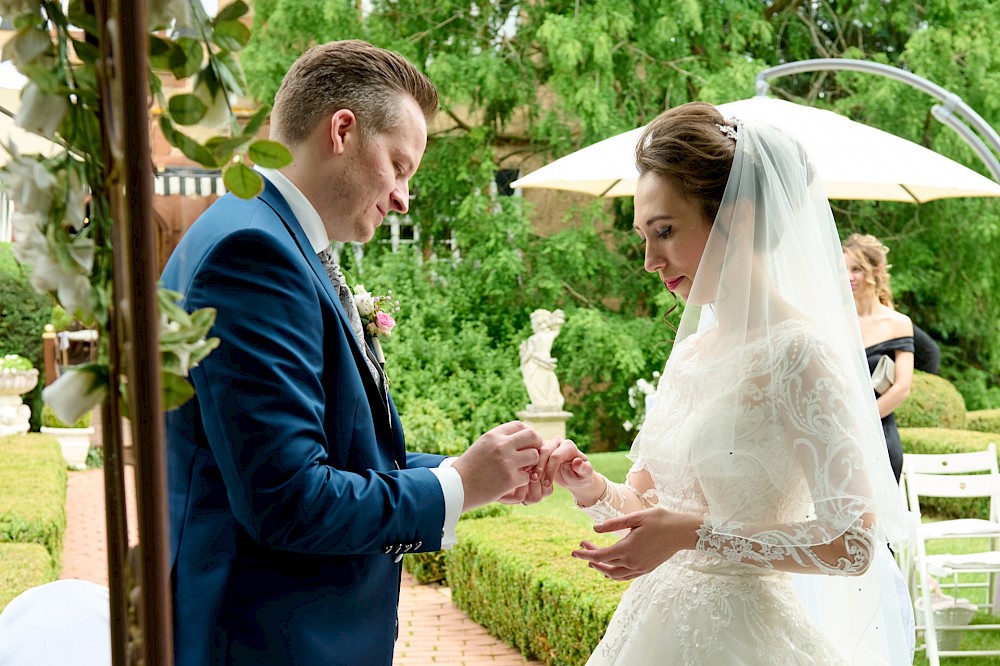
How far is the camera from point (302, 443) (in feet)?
5.30

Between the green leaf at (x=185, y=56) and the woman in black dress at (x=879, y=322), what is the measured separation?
539cm

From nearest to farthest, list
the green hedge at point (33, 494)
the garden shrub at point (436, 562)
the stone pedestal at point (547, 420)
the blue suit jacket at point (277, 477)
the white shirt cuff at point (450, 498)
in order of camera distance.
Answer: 1. the blue suit jacket at point (277, 477)
2. the white shirt cuff at point (450, 498)
3. the green hedge at point (33, 494)
4. the garden shrub at point (436, 562)
5. the stone pedestal at point (547, 420)

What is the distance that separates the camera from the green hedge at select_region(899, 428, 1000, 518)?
993 centimetres

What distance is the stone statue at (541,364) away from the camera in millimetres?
12000

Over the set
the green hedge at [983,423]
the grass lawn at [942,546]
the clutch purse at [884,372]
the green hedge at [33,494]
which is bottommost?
the grass lawn at [942,546]

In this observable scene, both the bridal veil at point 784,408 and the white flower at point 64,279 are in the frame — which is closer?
the white flower at point 64,279

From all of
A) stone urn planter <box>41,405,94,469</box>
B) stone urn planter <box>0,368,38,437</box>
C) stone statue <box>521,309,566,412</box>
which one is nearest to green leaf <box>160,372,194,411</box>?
stone statue <box>521,309,566,412</box>

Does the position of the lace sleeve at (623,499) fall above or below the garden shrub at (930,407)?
above

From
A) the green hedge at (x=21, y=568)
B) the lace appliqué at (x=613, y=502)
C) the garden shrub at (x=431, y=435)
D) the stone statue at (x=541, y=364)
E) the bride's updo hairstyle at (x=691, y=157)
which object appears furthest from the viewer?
the stone statue at (x=541, y=364)

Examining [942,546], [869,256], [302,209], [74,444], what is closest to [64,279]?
[302,209]

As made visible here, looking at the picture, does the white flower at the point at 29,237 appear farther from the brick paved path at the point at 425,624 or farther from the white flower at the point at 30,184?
the brick paved path at the point at 425,624

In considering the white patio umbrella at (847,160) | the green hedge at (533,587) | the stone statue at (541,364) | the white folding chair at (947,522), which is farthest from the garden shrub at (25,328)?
the white folding chair at (947,522)

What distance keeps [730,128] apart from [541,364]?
959cm

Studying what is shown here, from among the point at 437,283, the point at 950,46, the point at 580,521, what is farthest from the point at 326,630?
the point at 950,46
